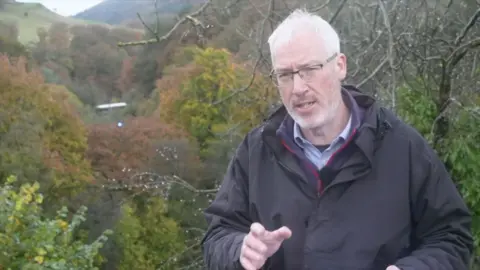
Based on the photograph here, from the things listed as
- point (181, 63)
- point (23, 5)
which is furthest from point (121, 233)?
point (23, 5)

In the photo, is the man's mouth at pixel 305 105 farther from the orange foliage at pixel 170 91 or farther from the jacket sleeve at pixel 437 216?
the orange foliage at pixel 170 91

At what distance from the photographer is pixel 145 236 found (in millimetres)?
18578

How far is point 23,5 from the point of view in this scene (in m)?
44.3

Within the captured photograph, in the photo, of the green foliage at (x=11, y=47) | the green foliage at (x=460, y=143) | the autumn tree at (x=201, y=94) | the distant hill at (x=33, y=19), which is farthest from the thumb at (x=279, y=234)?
the distant hill at (x=33, y=19)

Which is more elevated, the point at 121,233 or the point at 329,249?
the point at 329,249

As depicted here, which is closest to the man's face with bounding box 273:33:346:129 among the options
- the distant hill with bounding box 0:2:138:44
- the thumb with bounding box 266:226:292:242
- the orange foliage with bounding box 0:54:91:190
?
the thumb with bounding box 266:226:292:242

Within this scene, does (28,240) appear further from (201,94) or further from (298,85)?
(201,94)

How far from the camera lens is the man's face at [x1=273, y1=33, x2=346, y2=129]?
178 cm

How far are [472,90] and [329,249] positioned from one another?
2.38 m

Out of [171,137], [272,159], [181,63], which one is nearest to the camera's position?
[272,159]

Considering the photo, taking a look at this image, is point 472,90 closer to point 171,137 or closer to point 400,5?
point 400,5

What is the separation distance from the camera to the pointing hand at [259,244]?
1.53 meters

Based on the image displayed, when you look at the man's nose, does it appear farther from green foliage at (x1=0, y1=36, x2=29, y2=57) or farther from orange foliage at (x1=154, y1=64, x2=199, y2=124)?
green foliage at (x1=0, y1=36, x2=29, y2=57)

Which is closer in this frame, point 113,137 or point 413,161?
point 413,161
